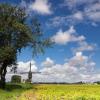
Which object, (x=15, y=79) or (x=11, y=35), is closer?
(x=11, y=35)

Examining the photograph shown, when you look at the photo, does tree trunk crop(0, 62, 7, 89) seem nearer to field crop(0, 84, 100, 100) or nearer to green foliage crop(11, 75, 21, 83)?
field crop(0, 84, 100, 100)

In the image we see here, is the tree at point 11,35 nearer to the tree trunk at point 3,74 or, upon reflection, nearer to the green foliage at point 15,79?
the tree trunk at point 3,74

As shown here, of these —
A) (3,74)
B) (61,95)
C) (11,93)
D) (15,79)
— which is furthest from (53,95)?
(15,79)

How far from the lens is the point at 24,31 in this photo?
71125 millimetres

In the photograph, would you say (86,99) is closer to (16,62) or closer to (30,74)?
(16,62)

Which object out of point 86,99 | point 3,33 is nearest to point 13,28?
point 3,33

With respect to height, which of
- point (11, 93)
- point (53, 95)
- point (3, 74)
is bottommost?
point (53, 95)

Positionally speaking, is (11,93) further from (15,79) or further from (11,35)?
(15,79)

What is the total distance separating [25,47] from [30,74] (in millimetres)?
38762

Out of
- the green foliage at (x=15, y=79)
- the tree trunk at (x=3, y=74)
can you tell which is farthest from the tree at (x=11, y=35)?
the green foliage at (x=15, y=79)

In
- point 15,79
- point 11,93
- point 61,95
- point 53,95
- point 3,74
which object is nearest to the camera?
point 53,95

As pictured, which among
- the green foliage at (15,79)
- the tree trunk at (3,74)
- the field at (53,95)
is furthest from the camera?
the green foliage at (15,79)

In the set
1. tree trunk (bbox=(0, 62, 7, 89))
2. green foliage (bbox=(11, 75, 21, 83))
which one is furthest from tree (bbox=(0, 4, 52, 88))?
green foliage (bbox=(11, 75, 21, 83))

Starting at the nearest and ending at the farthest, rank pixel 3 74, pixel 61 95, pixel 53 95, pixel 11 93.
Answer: pixel 53 95
pixel 61 95
pixel 11 93
pixel 3 74
